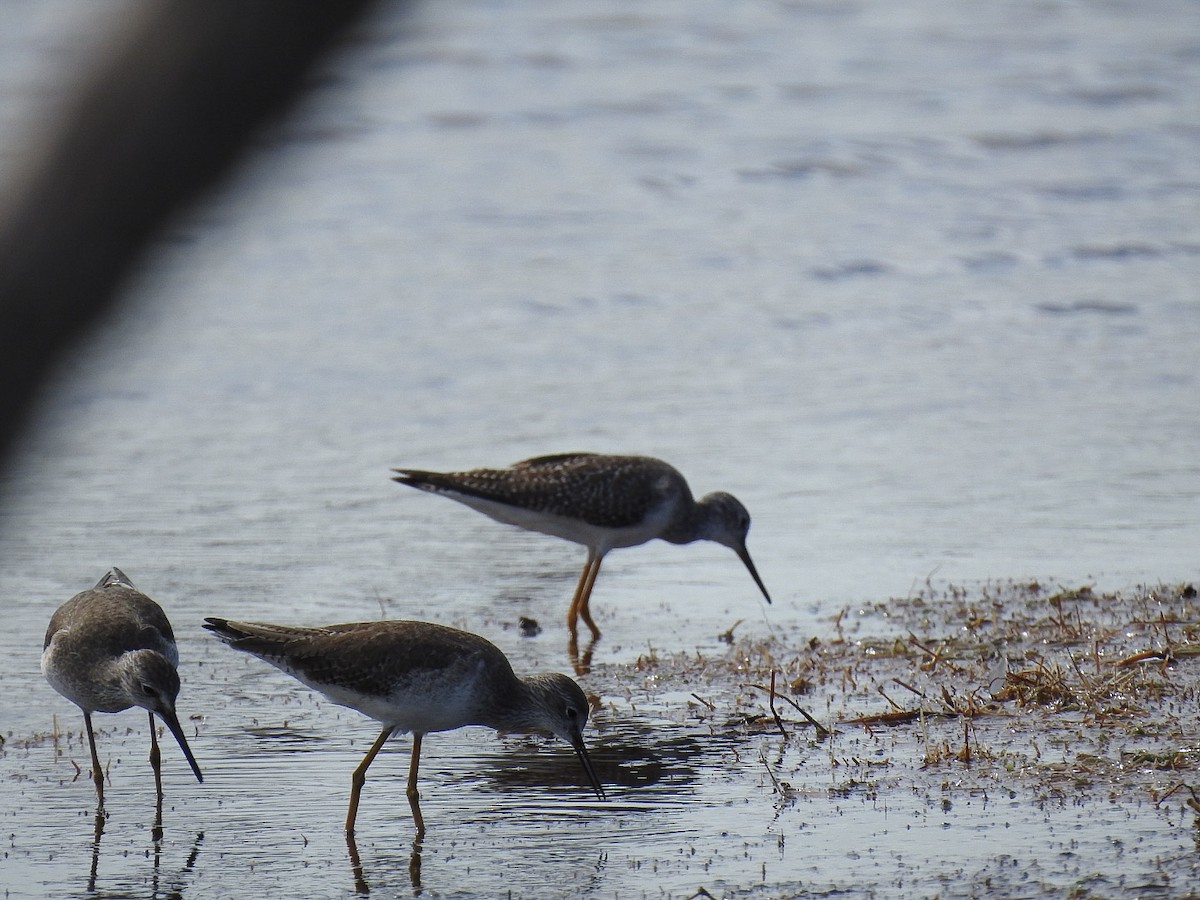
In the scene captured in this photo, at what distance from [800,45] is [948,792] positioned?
880 inches

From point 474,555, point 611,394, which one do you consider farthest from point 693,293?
point 474,555

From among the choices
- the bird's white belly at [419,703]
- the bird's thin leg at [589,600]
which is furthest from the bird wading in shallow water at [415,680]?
the bird's thin leg at [589,600]

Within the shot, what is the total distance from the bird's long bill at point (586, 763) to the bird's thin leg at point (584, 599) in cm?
191

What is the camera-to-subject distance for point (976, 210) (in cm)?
1705

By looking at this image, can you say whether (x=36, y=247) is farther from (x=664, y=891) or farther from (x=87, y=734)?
(x=87, y=734)

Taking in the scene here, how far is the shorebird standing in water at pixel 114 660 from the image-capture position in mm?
5777

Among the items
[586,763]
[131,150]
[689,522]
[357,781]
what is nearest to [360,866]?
[357,781]

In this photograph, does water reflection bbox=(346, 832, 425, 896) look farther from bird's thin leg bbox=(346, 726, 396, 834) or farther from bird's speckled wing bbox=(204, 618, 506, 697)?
bird's speckled wing bbox=(204, 618, 506, 697)

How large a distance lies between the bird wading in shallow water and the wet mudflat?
203 mm

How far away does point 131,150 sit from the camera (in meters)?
1.05

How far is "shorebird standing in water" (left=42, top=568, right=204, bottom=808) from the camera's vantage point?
578 cm

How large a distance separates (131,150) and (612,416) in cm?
1022

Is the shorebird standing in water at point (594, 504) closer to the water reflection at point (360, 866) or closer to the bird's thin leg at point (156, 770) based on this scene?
the bird's thin leg at point (156, 770)

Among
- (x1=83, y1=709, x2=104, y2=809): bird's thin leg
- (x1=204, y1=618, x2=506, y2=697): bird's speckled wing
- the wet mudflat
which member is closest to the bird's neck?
the wet mudflat
